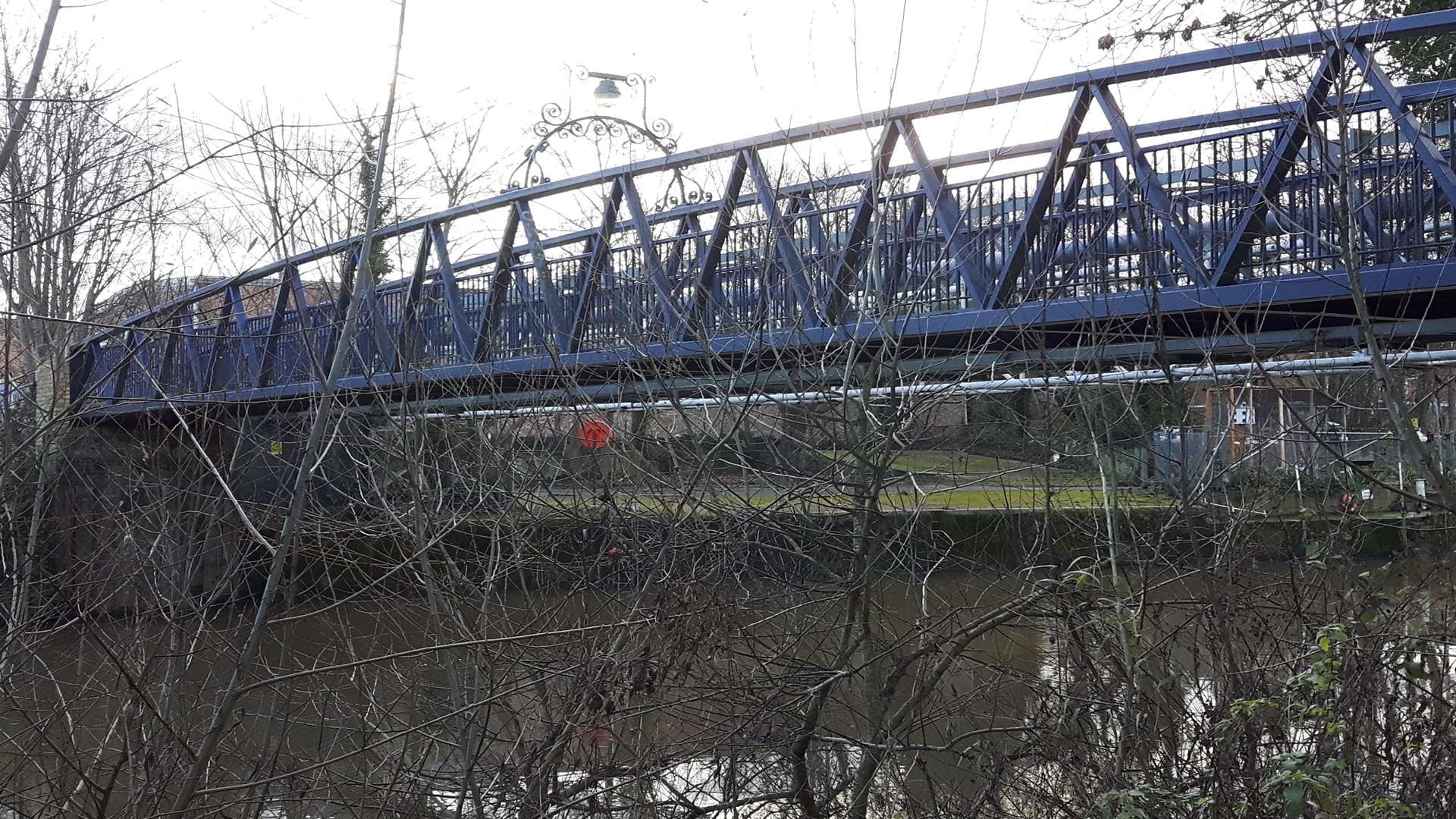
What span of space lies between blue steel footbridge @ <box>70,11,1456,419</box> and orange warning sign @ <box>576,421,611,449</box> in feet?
→ 1.19

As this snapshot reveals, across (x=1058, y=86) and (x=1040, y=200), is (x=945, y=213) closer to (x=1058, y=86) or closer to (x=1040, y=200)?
(x=1040, y=200)

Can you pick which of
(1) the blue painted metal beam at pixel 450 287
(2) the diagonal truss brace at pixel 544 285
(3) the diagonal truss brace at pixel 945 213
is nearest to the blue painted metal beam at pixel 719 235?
(3) the diagonal truss brace at pixel 945 213

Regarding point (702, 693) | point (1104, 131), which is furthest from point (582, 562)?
point (1104, 131)

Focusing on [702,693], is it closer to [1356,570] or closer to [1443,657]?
[1443,657]

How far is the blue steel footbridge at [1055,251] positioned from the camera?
6.46 metres

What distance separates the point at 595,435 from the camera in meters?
8.05

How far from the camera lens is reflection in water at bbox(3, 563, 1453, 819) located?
523cm

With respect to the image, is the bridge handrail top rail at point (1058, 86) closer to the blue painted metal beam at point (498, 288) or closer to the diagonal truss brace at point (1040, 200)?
the diagonal truss brace at point (1040, 200)

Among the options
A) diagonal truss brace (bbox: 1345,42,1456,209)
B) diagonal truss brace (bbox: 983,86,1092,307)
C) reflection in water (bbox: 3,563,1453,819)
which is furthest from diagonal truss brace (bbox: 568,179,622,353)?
diagonal truss brace (bbox: 1345,42,1456,209)

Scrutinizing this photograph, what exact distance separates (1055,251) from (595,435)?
9.95 feet

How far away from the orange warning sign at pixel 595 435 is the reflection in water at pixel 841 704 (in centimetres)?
111

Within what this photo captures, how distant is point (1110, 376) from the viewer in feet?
24.8

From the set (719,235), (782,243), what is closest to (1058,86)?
(782,243)

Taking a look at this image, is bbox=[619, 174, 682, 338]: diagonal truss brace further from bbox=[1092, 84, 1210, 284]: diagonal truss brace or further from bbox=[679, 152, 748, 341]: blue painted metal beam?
bbox=[1092, 84, 1210, 284]: diagonal truss brace
